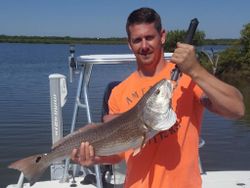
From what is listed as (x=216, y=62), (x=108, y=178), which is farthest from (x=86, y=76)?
(x=216, y=62)

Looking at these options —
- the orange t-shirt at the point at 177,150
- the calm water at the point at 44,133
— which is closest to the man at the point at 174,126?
the orange t-shirt at the point at 177,150

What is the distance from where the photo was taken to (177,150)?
296 centimetres

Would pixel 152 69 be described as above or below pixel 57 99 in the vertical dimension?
above

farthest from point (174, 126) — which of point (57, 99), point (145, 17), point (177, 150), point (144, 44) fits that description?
point (57, 99)

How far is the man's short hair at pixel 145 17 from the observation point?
120 inches

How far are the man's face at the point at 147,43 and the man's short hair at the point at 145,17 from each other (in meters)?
0.03

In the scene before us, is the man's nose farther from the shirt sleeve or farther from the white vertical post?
the white vertical post

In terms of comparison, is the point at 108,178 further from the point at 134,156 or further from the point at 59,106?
the point at 134,156

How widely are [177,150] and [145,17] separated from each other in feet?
2.87

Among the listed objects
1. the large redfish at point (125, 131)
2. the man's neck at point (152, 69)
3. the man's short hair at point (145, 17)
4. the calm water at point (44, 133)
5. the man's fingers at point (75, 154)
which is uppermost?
the man's short hair at point (145, 17)

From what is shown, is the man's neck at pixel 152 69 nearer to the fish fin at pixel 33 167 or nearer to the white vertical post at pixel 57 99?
the fish fin at pixel 33 167

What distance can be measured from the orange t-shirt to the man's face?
13 centimetres

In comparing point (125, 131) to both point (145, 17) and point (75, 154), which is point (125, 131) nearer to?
point (75, 154)

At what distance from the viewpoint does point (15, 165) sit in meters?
3.43
